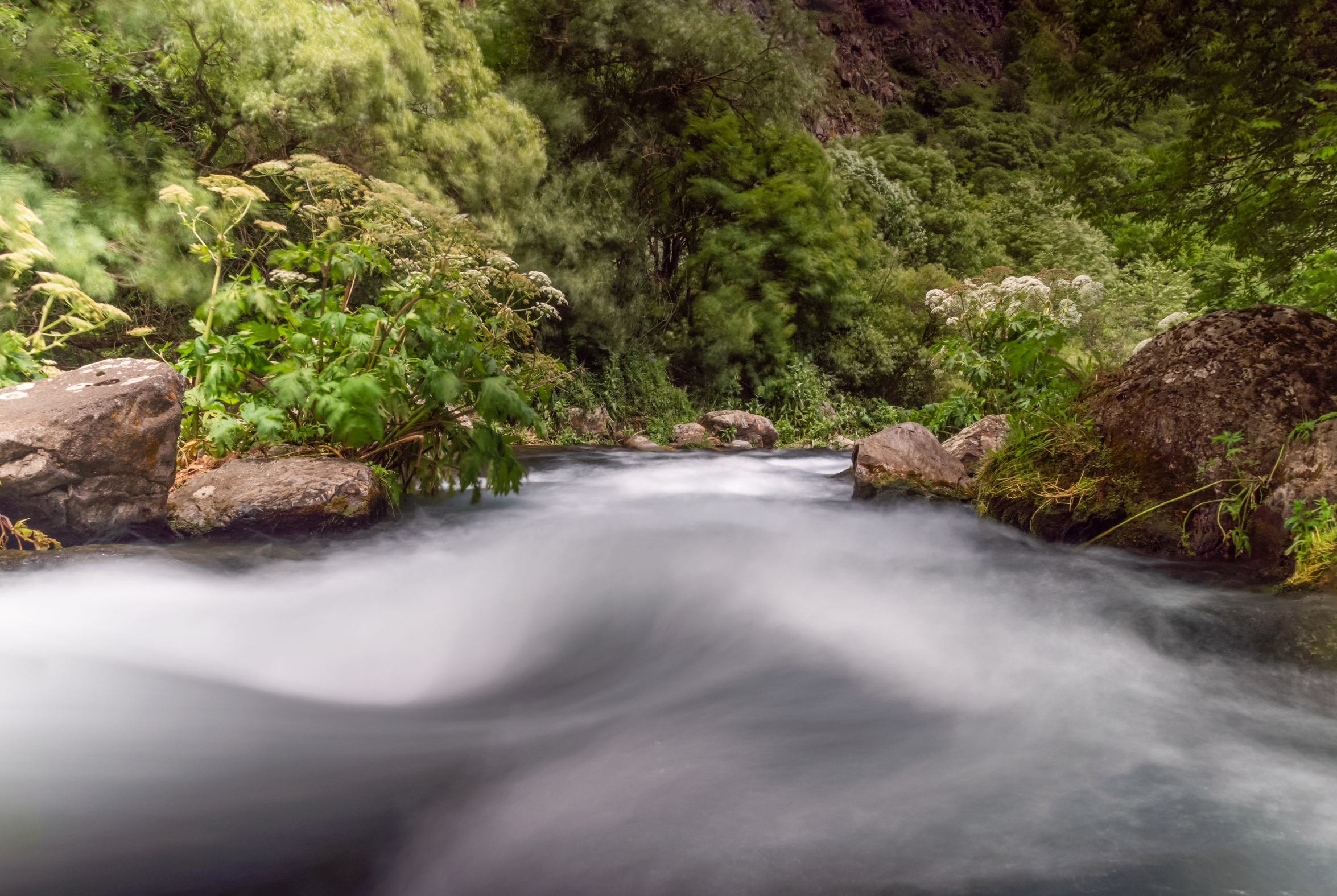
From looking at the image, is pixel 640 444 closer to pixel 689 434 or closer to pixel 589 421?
pixel 589 421

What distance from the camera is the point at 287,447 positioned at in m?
5.30

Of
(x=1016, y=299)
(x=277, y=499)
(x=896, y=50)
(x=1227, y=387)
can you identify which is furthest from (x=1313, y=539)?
(x=896, y=50)

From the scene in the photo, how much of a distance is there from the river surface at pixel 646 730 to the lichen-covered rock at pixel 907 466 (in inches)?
52.6

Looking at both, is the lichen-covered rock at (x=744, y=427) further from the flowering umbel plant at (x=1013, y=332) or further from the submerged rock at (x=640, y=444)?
the flowering umbel plant at (x=1013, y=332)

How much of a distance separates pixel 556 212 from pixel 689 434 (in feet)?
17.8

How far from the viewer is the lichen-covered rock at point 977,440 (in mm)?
6852

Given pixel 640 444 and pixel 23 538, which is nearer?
pixel 23 538

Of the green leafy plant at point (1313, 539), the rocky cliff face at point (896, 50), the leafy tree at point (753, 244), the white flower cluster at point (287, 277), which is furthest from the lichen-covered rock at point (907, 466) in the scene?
the rocky cliff face at point (896, 50)

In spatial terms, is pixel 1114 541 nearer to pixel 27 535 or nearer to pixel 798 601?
pixel 798 601

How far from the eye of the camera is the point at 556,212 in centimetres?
1395

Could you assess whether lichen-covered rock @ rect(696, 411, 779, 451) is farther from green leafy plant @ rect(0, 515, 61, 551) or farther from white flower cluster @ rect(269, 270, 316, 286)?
green leafy plant @ rect(0, 515, 61, 551)

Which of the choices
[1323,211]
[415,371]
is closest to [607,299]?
[415,371]

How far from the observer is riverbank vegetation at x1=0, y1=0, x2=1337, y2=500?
16.7 feet

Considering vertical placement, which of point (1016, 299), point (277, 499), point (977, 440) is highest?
point (1016, 299)
